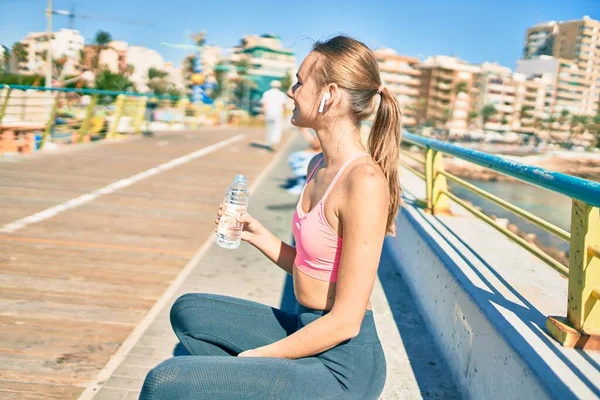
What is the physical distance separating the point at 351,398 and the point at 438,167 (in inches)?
124

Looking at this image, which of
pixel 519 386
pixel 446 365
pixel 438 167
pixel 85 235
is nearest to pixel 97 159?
pixel 85 235

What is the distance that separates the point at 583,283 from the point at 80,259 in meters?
3.98

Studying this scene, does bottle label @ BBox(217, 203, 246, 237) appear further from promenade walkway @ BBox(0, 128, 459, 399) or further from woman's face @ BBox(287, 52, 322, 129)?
promenade walkway @ BBox(0, 128, 459, 399)

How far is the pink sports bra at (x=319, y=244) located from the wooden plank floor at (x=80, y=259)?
1421 mm

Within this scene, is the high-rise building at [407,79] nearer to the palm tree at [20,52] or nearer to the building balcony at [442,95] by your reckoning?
the building balcony at [442,95]

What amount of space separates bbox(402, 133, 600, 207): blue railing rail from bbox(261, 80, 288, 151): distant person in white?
1368cm

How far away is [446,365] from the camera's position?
9.20ft

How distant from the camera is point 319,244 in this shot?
189 centimetres

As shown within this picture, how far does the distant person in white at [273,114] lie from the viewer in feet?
56.4

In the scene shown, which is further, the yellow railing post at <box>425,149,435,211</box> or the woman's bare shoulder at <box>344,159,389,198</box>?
the yellow railing post at <box>425,149,435,211</box>

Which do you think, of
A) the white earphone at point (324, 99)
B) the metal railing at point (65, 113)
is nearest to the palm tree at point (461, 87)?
the metal railing at point (65, 113)

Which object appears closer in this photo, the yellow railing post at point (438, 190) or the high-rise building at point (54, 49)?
the yellow railing post at point (438, 190)

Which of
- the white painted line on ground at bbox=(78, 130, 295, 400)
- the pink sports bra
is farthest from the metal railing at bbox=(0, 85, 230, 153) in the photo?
the pink sports bra

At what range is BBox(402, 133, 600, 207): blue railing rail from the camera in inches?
67.1
